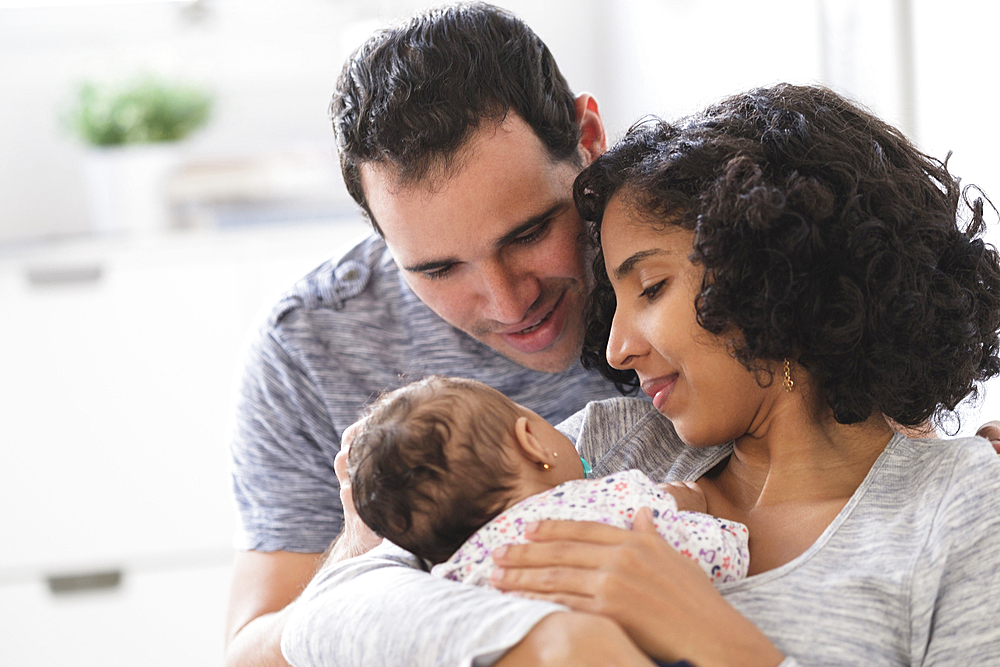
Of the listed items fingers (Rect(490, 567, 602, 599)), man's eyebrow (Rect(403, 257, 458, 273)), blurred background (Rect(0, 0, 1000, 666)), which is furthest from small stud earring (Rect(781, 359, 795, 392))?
blurred background (Rect(0, 0, 1000, 666))

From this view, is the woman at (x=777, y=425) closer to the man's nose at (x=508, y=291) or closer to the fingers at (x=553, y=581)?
the fingers at (x=553, y=581)

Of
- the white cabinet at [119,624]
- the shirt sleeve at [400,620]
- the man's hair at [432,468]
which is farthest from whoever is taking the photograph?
the white cabinet at [119,624]

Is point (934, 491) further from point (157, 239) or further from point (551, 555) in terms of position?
point (157, 239)

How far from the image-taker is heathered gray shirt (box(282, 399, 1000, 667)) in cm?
90

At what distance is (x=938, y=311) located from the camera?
1.08 metres

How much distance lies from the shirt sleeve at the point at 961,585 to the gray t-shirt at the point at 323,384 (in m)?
0.67

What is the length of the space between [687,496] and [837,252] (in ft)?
1.08

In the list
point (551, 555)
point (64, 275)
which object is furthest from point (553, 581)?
point (64, 275)

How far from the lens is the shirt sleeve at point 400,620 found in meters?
0.87

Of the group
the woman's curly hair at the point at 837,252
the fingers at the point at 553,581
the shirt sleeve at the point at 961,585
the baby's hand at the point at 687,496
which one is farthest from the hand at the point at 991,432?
the fingers at the point at 553,581

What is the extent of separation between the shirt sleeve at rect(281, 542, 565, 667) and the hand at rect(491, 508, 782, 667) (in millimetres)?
39

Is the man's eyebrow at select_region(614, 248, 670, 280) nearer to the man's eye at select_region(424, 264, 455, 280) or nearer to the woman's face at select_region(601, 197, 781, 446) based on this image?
the woman's face at select_region(601, 197, 781, 446)

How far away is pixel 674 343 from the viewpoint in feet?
3.56

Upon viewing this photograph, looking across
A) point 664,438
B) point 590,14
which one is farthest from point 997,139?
point 590,14
